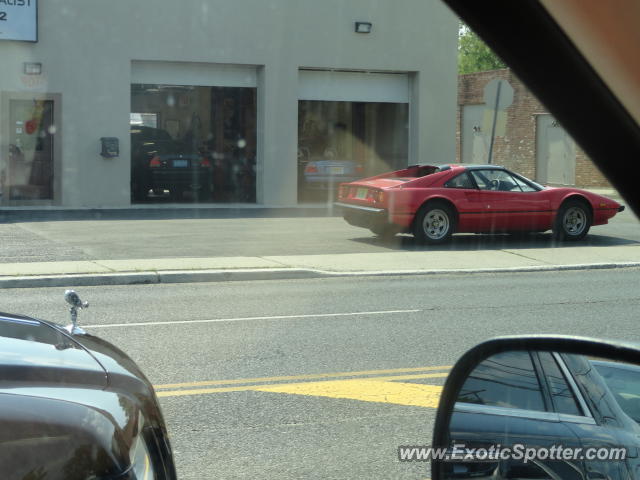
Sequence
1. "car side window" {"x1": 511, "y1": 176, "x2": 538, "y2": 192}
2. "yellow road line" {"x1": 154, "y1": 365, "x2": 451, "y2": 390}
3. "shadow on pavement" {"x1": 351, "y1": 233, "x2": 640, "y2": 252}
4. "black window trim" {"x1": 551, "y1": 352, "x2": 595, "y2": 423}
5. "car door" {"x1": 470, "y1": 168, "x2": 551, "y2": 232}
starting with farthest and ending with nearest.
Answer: "car side window" {"x1": 511, "y1": 176, "x2": 538, "y2": 192} < "car door" {"x1": 470, "y1": 168, "x2": 551, "y2": 232} < "shadow on pavement" {"x1": 351, "y1": 233, "x2": 640, "y2": 252} < "yellow road line" {"x1": 154, "y1": 365, "x2": 451, "y2": 390} < "black window trim" {"x1": 551, "y1": 352, "x2": 595, "y2": 423}

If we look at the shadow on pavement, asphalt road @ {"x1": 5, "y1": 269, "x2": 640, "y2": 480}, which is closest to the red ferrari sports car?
the shadow on pavement

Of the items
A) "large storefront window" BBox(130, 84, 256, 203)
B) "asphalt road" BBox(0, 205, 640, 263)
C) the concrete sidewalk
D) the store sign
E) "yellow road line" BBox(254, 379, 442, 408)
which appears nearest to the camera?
"yellow road line" BBox(254, 379, 442, 408)

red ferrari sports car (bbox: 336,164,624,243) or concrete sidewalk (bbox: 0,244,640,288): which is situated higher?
red ferrari sports car (bbox: 336,164,624,243)

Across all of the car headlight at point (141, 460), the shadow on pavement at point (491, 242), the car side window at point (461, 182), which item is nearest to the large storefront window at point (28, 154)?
the shadow on pavement at point (491, 242)

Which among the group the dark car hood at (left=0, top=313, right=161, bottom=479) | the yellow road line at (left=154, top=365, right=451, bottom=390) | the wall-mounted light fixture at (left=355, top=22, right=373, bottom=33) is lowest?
the yellow road line at (left=154, top=365, right=451, bottom=390)

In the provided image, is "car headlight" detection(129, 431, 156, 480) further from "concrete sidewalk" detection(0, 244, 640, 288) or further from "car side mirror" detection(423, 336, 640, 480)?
"concrete sidewalk" detection(0, 244, 640, 288)

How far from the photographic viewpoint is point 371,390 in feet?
21.1

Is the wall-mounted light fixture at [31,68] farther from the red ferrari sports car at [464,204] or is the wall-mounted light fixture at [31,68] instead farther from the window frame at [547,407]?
the window frame at [547,407]

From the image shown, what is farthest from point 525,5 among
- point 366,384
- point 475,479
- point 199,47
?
point 199,47

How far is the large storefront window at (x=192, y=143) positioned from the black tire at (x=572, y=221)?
9890 mm

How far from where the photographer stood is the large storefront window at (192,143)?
910 inches

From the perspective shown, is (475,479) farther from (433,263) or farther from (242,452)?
(433,263)

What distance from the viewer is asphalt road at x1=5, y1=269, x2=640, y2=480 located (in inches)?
207

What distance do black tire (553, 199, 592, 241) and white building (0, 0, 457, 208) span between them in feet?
26.1
